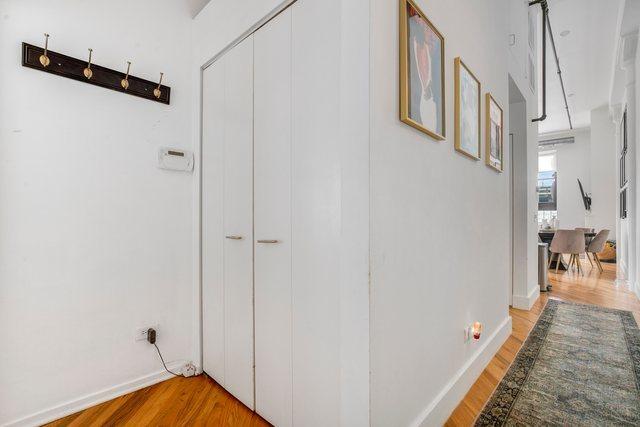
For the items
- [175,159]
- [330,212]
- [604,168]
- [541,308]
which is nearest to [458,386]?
[330,212]

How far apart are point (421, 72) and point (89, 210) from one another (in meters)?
1.88

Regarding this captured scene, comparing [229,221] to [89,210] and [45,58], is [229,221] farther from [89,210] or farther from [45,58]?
[45,58]

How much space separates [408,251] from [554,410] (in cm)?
128

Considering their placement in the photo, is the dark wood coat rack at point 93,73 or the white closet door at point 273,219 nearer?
the white closet door at point 273,219

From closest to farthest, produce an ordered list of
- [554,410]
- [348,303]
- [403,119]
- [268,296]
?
[348,303]
[403,119]
[268,296]
[554,410]

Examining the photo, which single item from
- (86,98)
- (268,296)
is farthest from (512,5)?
(86,98)

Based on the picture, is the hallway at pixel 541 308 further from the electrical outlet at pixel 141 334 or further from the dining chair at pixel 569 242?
the electrical outlet at pixel 141 334

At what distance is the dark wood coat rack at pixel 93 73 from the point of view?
1.51m

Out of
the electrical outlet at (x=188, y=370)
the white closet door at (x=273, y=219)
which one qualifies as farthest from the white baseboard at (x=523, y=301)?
the electrical outlet at (x=188, y=370)

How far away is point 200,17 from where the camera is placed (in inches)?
79.9

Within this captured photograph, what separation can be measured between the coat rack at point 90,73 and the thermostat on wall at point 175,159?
0.32m

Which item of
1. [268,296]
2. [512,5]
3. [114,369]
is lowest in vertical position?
[114,369]

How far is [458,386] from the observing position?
5.36 feet

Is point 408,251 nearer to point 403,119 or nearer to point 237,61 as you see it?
point 403,119
